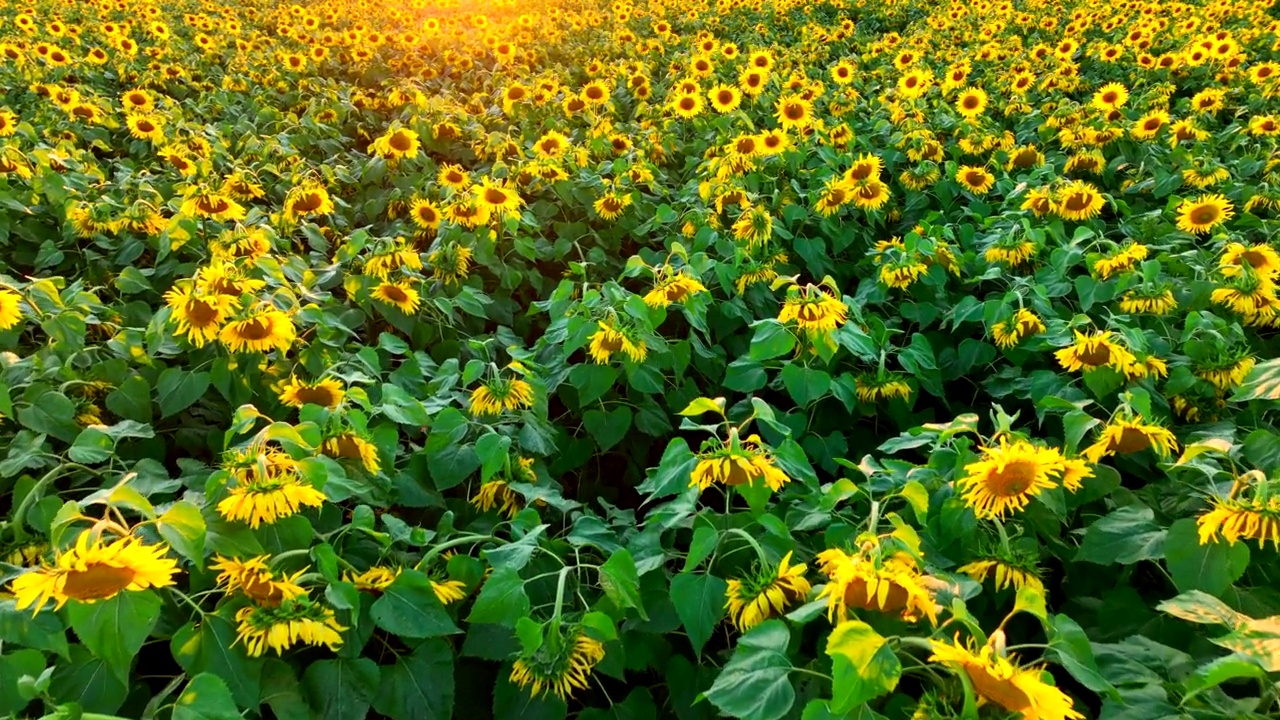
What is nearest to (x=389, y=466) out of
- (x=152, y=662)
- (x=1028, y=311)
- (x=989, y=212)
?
(x=152, y=662)

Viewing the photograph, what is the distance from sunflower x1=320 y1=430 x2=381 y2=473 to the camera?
1.64m

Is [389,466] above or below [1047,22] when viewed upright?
below

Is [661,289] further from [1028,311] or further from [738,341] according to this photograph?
[1028,311]

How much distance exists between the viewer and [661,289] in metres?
2.62

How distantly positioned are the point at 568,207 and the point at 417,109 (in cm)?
183

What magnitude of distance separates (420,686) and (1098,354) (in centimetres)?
197

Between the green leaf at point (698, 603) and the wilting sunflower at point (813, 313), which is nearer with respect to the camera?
the green leaf at point (698, 603)

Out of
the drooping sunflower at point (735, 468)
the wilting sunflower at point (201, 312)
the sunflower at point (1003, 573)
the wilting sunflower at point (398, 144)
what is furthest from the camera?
the wilting sunflower at point (398, 144)

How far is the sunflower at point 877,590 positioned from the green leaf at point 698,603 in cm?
26

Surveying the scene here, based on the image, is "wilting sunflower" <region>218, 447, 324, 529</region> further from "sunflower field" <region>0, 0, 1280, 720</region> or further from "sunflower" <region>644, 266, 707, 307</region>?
"sunflower" <region>644, 266, 707, 307</region>

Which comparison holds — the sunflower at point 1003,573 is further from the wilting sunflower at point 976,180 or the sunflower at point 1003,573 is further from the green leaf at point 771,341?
the wilting sunflower at point 976,180

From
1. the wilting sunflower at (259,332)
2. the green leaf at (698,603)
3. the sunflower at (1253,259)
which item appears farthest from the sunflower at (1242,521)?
the wilting sunflower at (259,332)

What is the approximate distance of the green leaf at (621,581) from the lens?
134cm

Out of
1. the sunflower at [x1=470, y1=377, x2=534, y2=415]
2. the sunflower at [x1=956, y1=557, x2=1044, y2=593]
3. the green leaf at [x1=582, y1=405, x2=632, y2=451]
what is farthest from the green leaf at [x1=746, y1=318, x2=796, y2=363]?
the sunflower at [x1=956, y1=557, x2=1044, y2=593]
